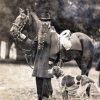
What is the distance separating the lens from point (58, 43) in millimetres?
10320

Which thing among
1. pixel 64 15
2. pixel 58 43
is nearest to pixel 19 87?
pixel 58 43

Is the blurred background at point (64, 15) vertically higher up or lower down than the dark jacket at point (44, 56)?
higher up

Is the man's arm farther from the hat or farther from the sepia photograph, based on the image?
the hat

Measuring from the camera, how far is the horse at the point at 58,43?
10039mm

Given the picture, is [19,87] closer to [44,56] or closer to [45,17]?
[44,56]

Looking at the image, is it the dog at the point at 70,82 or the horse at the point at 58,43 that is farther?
the horse at the point at 58,43

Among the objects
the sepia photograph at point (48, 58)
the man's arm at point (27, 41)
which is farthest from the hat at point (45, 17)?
the man's arm at point (27, 41)

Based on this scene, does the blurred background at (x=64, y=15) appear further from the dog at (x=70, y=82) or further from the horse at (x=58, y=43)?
the dog at (x=70, y=82)

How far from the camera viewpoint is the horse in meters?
10.0

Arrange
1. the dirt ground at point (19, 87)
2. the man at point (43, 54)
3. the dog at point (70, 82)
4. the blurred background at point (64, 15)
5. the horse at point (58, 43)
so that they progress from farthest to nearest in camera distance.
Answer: the blurred background at point (64, 15) → the dirt ground at point (19, 87) → the horse at point (58, 43) → the man at point (43, 54) → the dog at point (70, 82)

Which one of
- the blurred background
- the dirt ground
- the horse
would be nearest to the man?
the horse

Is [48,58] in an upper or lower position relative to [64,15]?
lower

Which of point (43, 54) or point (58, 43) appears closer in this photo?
point (43, 54)

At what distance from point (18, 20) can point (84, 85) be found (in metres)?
1.98
